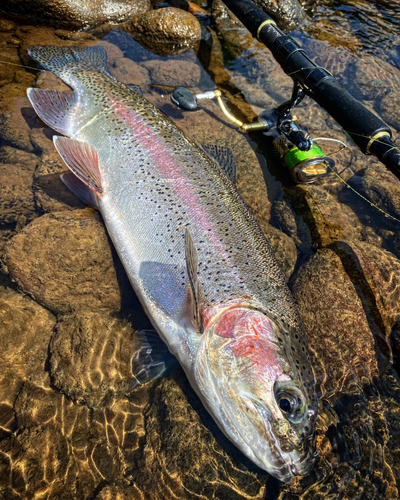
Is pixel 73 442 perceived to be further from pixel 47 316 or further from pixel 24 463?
pixel 47 316

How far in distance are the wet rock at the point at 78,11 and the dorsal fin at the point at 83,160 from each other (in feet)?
12.8

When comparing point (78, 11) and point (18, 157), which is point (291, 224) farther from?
point (78, 11)

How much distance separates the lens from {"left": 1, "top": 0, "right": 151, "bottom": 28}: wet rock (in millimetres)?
5609

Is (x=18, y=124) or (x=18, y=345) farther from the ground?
(x=18, y=124)

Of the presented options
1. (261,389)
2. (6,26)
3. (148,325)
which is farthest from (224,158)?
(6,26)

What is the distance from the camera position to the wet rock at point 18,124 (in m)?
4.13

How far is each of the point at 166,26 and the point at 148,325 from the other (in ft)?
18.1

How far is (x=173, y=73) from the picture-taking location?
17.7ft

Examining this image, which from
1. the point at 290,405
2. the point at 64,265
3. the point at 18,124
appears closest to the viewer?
the point at 290,405

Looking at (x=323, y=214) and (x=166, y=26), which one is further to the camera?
(x=166, y=26)

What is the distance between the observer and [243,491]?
93.0 inches

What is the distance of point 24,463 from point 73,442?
36cm

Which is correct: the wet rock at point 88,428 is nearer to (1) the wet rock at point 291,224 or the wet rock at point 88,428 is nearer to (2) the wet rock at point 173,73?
(1) the wet rock at point 291,224

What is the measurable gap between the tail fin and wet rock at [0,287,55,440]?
117 inches
